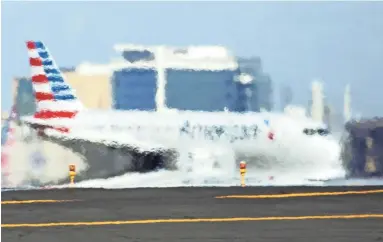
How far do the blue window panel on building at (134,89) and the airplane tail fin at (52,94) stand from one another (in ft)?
2.01

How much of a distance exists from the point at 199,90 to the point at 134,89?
1.01 m

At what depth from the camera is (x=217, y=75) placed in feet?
43.3

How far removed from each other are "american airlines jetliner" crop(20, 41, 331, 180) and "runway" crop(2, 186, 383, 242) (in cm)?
75

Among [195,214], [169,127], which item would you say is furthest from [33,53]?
[195,214]

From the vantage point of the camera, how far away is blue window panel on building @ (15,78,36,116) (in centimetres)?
1269

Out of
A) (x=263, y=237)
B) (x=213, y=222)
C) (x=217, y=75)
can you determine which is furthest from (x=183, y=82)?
(x=263, y=237)

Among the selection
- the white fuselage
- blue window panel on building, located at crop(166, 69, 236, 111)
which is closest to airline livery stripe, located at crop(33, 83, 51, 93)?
the white fuselage

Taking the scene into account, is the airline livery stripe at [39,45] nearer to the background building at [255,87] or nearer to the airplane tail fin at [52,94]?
the airplane tail fin at [52,94]

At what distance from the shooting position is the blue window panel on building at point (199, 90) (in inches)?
517

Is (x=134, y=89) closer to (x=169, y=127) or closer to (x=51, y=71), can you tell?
(x=169, y=127)

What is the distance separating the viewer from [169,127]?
1313cm

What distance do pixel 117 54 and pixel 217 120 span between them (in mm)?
1841

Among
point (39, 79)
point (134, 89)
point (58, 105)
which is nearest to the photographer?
point (39, 79)

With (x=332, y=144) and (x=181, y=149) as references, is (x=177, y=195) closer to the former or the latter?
(x=181, y=149)
